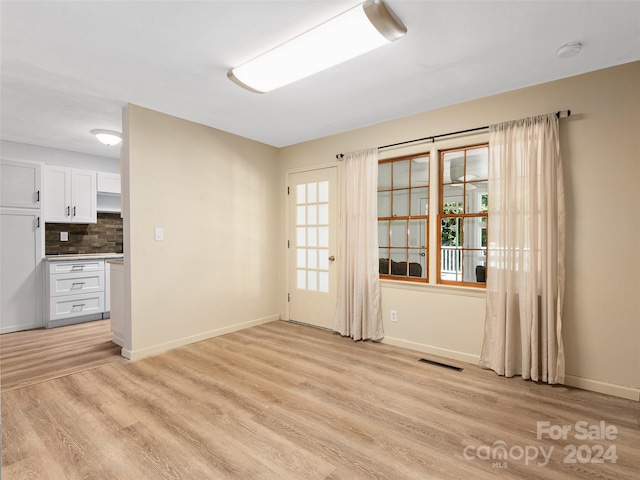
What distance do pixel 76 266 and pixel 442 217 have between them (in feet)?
16.2

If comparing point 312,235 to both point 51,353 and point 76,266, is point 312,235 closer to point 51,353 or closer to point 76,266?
point 51,353

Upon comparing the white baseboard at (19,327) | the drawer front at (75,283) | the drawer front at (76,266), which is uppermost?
the drawer front at (76,266)

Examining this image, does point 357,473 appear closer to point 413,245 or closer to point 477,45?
Answer: point 413,245

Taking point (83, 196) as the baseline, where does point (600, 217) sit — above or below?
below

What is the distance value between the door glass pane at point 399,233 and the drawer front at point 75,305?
4372 mm

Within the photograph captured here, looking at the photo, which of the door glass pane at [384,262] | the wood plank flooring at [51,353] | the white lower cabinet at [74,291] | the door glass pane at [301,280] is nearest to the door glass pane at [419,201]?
the door glass pane at [384,262]

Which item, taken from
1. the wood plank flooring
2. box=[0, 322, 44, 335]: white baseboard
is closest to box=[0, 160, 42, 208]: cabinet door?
box=[0, 322, 44, 335]: white baseboard

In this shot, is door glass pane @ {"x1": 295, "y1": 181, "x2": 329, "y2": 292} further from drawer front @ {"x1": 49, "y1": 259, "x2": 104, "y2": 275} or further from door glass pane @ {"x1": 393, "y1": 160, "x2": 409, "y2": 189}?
drawer front @ {"x1": 49, "y1": 259, "x2": 104, "y2": 275}

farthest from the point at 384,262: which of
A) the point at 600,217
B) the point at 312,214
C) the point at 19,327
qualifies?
the point at 19,327

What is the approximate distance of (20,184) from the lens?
438 centimetres

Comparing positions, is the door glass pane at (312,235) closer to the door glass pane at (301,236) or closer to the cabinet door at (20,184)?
the door glass pane at (301,236)

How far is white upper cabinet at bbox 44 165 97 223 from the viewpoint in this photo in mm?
4648

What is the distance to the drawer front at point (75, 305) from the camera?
450 centimetres

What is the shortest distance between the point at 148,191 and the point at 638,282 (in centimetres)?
444
